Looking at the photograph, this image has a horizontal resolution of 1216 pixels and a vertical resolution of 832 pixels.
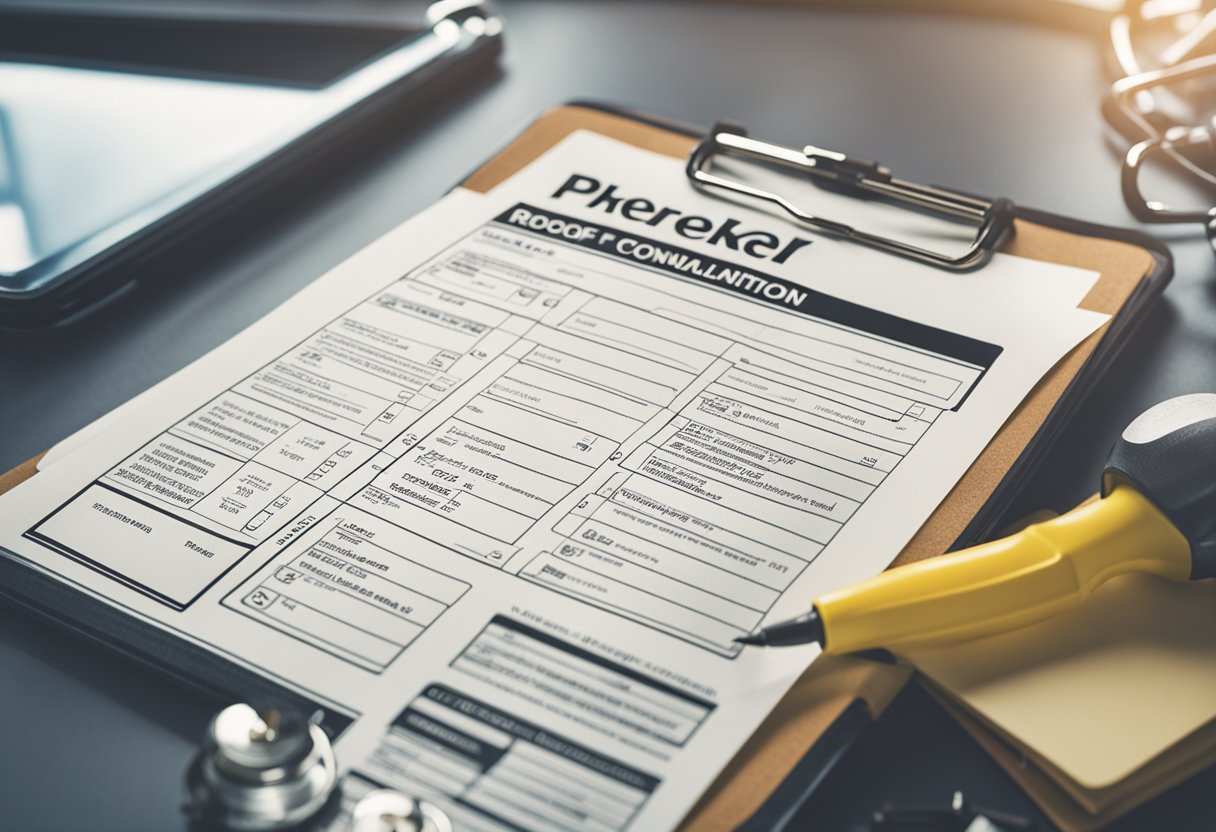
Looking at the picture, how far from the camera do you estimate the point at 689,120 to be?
2.87 feet

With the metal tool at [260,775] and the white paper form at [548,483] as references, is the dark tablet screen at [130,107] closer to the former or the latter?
the white paper form at [548,483]

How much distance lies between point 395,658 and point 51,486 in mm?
216

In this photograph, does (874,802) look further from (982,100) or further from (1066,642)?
(982,100)

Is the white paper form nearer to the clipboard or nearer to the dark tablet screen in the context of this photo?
the clipboard

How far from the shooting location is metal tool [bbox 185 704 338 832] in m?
0.40

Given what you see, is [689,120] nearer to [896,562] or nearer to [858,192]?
[858,192]

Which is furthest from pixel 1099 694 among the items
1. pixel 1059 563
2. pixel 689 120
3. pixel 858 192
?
pixel 689 120

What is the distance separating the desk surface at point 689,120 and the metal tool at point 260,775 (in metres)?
0.03

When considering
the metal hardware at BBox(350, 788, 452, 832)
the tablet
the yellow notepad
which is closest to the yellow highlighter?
the yellow notepad

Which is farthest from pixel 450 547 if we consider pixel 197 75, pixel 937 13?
pixel 937 13

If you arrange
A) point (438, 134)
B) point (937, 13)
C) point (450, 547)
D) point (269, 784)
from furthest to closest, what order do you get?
point (937, 13)
point (438, 134)
point (450, 547)
point (269, 784)

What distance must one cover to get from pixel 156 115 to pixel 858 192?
0.53 meters

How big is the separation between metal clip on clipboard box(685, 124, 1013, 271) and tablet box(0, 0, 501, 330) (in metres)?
0.26

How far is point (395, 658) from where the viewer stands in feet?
1.52
